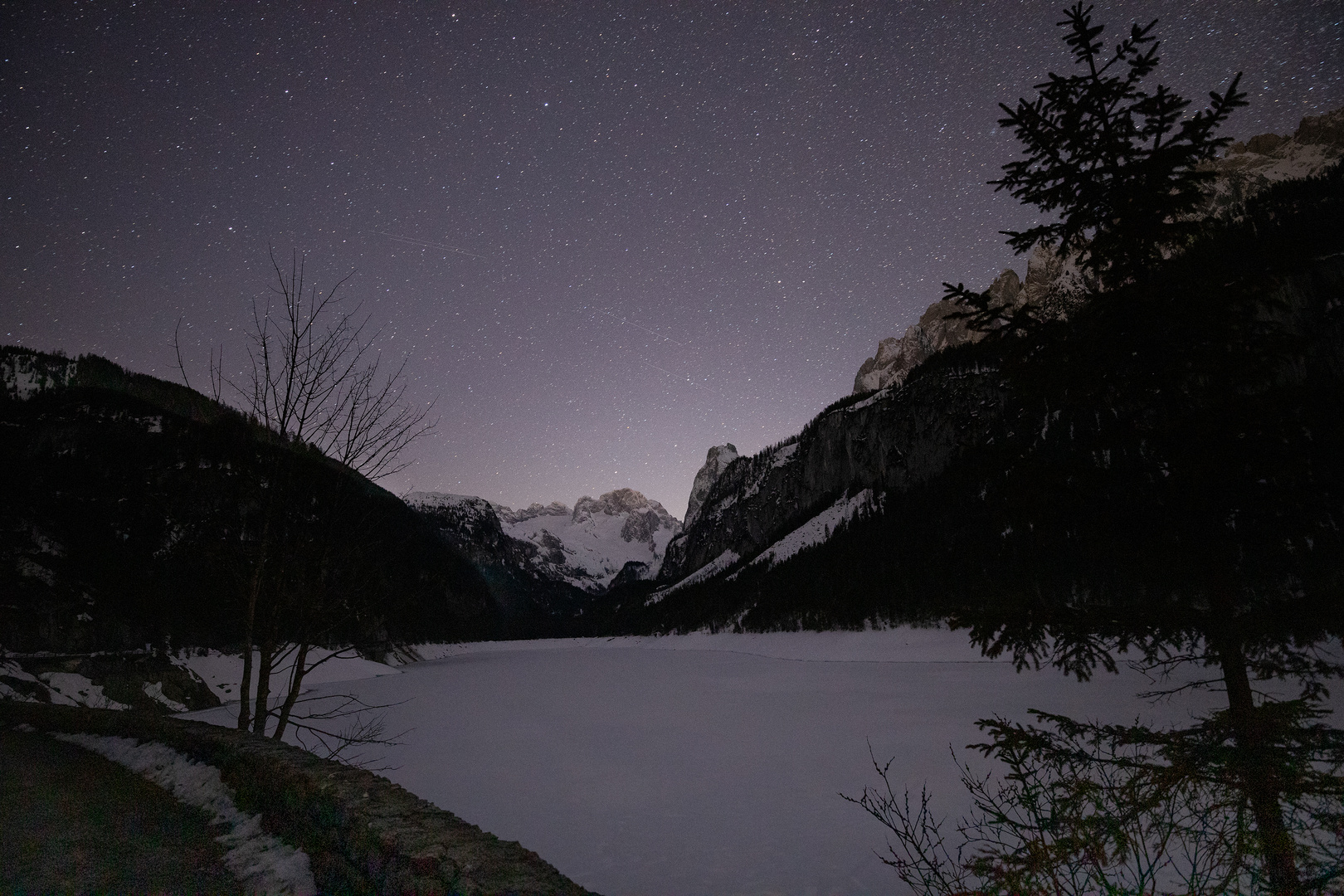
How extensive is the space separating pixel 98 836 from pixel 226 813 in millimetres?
726

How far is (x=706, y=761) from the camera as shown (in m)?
14.6

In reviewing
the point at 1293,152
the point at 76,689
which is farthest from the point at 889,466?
the point at 1293,152

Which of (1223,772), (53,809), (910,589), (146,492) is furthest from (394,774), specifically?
(910,589)

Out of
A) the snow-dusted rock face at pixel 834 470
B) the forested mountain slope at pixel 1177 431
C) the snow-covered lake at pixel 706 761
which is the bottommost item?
the snow-covered lake at pixel 706 761

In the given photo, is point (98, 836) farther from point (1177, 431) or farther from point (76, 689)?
point (76, 689)

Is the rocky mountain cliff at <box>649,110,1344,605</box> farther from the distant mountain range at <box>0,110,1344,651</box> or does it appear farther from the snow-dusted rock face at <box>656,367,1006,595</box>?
the distant mountain range at <box>0,110,1344,651</box>

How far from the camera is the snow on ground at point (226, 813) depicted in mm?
3385

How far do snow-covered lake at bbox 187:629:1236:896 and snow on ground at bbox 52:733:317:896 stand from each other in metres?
5.71

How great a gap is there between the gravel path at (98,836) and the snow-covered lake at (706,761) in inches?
237

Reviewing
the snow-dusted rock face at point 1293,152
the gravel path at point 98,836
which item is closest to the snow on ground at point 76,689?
the gravel path at point 98,836

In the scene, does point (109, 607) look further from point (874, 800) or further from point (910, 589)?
point (910, 589)

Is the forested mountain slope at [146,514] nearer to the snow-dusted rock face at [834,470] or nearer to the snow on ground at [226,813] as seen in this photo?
the snow on ground at [226,813]

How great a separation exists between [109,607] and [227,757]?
36.6 m

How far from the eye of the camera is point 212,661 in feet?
96.5
